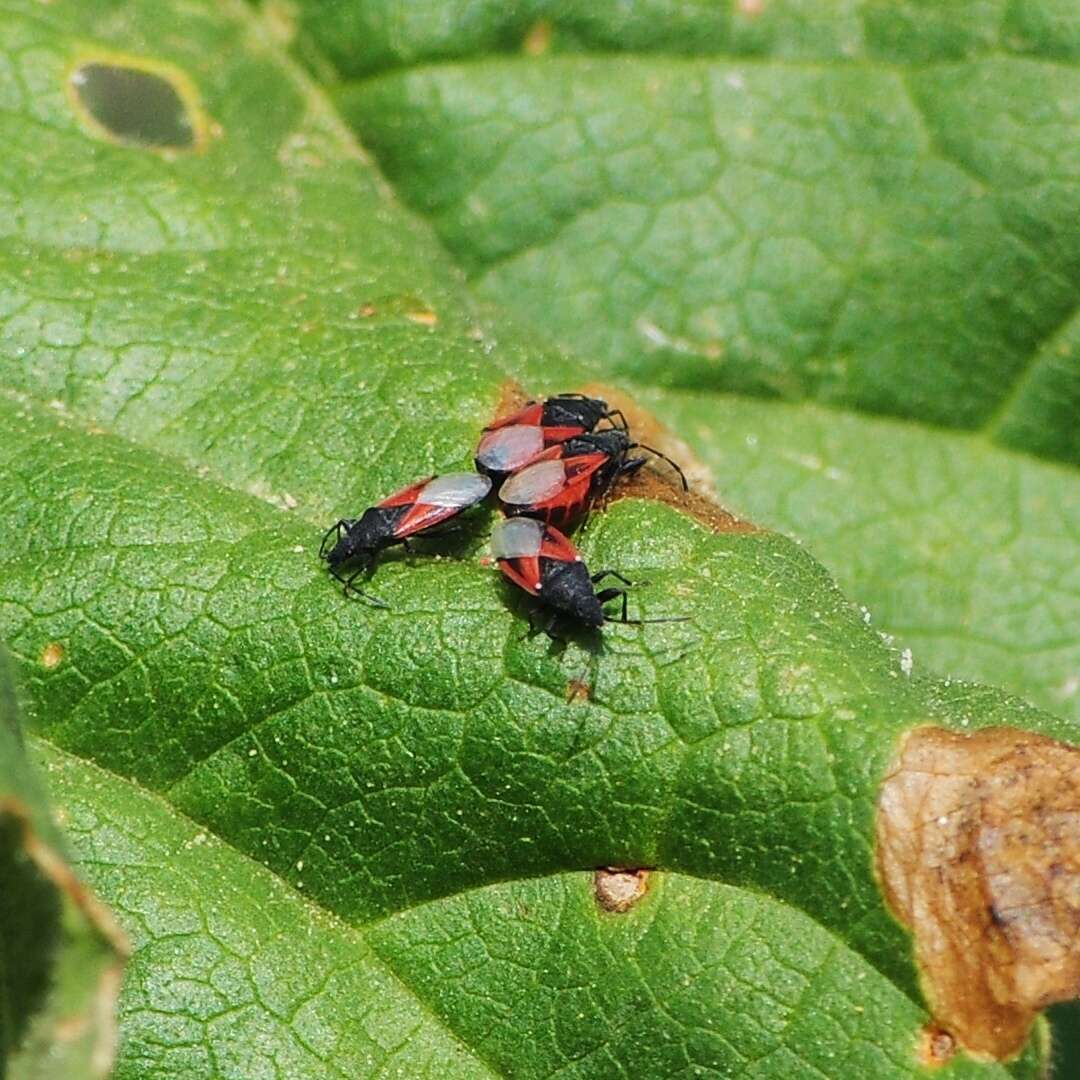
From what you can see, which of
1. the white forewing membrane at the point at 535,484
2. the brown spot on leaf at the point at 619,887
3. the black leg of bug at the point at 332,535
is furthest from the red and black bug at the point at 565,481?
the brown spot on leaf at the point at 619,887

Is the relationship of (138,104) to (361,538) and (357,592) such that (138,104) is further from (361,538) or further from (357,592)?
(357,592)

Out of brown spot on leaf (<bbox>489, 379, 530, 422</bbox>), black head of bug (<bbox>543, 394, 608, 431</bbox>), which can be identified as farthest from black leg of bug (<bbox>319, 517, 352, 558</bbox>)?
black head of bug (<bbox>543, 394, 608, 431</bbox>)

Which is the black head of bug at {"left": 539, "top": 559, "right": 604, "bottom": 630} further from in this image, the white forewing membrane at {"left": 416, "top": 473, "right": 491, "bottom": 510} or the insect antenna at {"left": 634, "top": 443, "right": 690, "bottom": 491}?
the insect antenna at {"left": 634, "top": 443, "right": 690, "bottom": 491}

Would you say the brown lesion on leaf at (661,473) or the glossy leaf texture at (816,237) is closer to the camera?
the brown lesion on leaf at (661,473)

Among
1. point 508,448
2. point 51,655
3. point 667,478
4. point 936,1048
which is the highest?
point 667,478

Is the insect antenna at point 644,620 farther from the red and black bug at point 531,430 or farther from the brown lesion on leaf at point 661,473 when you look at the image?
the red and black bug at point 531,430

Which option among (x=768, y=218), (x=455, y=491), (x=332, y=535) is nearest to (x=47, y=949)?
(x=332, y=535)
